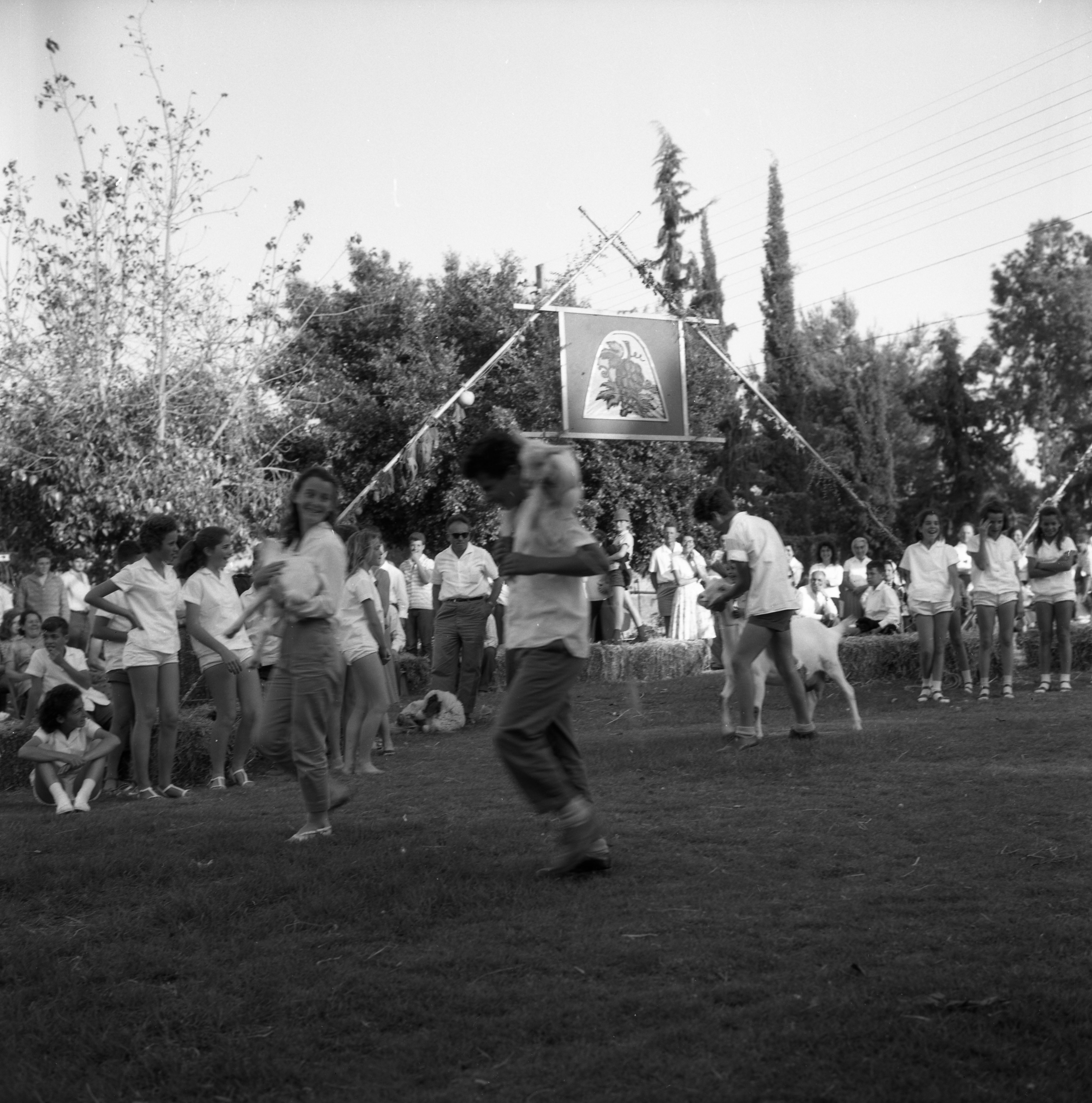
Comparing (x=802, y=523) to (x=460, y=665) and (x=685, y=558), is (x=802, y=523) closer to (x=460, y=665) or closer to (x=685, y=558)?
(x=685, y=558)

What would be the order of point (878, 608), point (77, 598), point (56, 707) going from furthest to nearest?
1. point (77, 598)
2. point (878, 608)
3. point (56, 707)

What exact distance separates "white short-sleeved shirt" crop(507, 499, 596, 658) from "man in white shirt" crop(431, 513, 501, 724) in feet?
22.8

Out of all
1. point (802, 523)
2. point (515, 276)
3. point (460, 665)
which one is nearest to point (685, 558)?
point (460, 665)

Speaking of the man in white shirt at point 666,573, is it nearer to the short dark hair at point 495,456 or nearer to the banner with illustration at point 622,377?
the banner with illustration at point 622,377

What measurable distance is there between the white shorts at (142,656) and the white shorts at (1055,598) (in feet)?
27.5

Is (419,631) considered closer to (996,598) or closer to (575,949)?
(996,598)

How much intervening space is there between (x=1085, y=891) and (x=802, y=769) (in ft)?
11.0

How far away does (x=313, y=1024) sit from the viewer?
416 centimetres

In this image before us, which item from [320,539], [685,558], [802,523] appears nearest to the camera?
[320,539]

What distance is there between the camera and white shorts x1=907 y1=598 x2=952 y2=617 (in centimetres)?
1300

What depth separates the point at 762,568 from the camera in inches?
379

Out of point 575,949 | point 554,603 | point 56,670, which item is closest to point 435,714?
point 56,670

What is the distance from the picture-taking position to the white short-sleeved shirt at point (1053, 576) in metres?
12.9

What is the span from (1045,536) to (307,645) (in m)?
8.73
